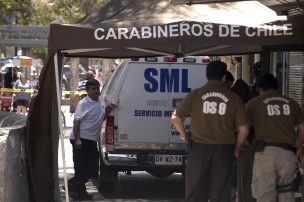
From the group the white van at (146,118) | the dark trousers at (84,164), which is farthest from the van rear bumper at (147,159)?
the dark trousers at (84,164)

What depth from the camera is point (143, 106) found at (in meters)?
11.9

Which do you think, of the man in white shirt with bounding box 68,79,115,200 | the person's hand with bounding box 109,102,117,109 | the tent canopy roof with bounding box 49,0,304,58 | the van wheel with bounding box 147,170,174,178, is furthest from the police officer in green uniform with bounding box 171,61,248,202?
the van wheel with bounding box 147,170,174,178

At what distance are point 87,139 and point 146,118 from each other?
1.00 m

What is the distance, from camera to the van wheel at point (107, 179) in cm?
1217

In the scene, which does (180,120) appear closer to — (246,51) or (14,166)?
(14,166)

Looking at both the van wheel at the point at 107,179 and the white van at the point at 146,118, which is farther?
the van wheel at the point at 107,179

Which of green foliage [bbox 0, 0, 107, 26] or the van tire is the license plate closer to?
the van tire

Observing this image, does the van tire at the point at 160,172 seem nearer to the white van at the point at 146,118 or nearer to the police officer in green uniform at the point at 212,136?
the white van at the point at 146,118

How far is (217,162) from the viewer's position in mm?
8242

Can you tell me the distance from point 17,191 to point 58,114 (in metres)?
1.06

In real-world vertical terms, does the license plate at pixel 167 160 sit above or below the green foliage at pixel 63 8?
below

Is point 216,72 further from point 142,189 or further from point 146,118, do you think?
point 142,189

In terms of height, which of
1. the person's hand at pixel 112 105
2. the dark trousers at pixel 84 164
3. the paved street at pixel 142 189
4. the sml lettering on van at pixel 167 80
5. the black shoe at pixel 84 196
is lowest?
the paved street at pixel 142 189

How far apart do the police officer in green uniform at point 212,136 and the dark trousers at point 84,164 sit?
341 centimetres
